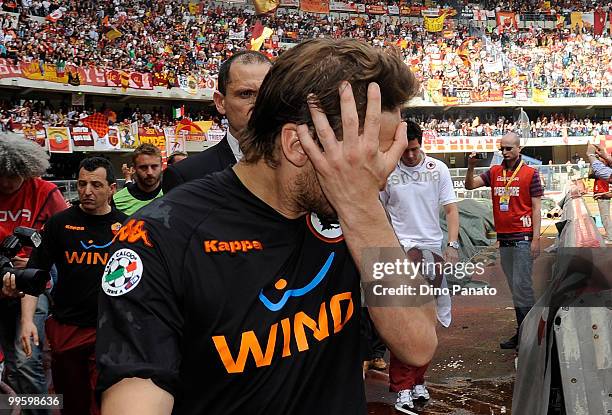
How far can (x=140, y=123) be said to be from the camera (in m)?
30.1

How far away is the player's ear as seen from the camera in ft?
4.50

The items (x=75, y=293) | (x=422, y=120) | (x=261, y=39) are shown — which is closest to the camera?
(x=75, y=293)

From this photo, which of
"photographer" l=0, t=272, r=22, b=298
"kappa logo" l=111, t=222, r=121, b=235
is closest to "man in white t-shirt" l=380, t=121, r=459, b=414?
"kappa logo" l=111, t=222, r=121, b=235

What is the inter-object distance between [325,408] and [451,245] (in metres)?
3.73

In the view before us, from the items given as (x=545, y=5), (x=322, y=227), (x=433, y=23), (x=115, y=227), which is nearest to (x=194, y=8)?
(x=433, y=23)

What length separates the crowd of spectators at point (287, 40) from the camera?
28.5 m

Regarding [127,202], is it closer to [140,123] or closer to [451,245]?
[451,245]

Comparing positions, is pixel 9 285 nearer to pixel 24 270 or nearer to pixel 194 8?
Result: pixel 24 270

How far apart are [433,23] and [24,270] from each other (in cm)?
4501

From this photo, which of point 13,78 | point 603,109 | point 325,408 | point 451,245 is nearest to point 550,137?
point 603,109

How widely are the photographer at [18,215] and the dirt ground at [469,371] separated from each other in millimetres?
2385

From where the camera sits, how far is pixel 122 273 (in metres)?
1.22

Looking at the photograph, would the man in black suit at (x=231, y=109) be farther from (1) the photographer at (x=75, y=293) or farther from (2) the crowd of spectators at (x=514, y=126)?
(2) the crowd of spectators at (x=514, y=126)

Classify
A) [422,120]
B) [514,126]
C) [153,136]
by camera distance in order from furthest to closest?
[514,126]
[422,120]
[153,136]
